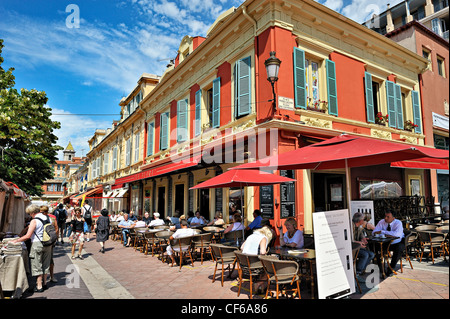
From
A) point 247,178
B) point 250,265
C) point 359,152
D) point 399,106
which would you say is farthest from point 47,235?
point 399,106

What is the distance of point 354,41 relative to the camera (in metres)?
10.7

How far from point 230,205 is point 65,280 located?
5557 mm

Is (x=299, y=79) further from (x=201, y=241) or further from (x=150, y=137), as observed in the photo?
(x=150, y=137)

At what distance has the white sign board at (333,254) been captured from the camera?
144 inches

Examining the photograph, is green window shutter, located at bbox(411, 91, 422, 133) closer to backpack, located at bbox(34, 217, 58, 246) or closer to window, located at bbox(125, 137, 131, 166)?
backpack, located at bbox(34, 217, 58, 246)

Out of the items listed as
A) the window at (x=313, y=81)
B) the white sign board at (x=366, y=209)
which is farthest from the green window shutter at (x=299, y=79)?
the white sign board at (x=366, y=209)

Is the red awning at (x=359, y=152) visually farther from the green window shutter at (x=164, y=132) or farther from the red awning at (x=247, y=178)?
the green window shutter at (x=164, y=132)

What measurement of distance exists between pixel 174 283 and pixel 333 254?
10.5 feet

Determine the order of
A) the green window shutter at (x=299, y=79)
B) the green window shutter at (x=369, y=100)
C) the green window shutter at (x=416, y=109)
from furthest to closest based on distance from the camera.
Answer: the green window shutter at (x=416, y=109), the green window shutter at (x=369, y=100), the green window shutter at (x=299, y=79)

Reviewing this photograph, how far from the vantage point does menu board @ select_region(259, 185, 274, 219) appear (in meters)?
8.18

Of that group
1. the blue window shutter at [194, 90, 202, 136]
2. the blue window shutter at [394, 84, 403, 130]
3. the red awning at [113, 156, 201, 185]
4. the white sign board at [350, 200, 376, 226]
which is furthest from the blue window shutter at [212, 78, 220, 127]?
the blue window shutter at [394, 84, 403, 130]

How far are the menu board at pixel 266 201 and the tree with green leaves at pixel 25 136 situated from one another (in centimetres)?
919

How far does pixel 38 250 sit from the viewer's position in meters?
5.23
